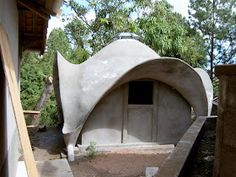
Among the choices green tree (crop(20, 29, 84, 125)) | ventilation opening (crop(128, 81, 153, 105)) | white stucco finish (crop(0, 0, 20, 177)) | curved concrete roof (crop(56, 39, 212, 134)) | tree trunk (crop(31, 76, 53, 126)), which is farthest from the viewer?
tree trunk (crop(31, 76, 53, 126))

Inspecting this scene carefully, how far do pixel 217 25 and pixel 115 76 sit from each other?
53.8ft

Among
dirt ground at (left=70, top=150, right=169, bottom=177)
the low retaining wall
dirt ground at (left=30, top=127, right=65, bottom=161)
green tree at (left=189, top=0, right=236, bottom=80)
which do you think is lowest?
dirt ground at (left=70, top=150, right=169, bottom=177)

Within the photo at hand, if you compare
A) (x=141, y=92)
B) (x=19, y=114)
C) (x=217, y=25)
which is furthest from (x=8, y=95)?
(x=217, y=25)

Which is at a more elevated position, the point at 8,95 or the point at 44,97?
the point at 44,97

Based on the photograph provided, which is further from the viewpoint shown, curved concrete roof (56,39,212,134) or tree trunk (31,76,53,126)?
tree trunk (31,76,53,126)

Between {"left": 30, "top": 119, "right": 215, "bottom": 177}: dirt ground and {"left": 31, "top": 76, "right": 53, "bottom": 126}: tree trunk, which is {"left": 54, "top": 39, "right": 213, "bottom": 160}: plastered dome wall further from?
{"left": 31, "top": 76, "right": 53, "bottom": 126}: tree trunk

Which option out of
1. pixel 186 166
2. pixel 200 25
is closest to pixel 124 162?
pixel 186 166

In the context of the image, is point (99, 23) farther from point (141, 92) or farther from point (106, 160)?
point (106, 160)

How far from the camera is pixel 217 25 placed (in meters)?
23.8

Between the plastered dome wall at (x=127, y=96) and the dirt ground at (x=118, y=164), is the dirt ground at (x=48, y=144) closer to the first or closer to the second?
the plastered dome wall at (x=127, y=96)

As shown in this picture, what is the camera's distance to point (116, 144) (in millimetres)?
10641

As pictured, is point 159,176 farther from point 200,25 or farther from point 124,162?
point 200,25

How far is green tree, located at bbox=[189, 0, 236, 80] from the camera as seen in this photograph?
23.5 metres

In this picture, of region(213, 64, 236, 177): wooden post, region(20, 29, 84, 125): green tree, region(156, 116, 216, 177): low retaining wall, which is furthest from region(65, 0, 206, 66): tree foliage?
region(213, 64, 236, 177): wooden post
